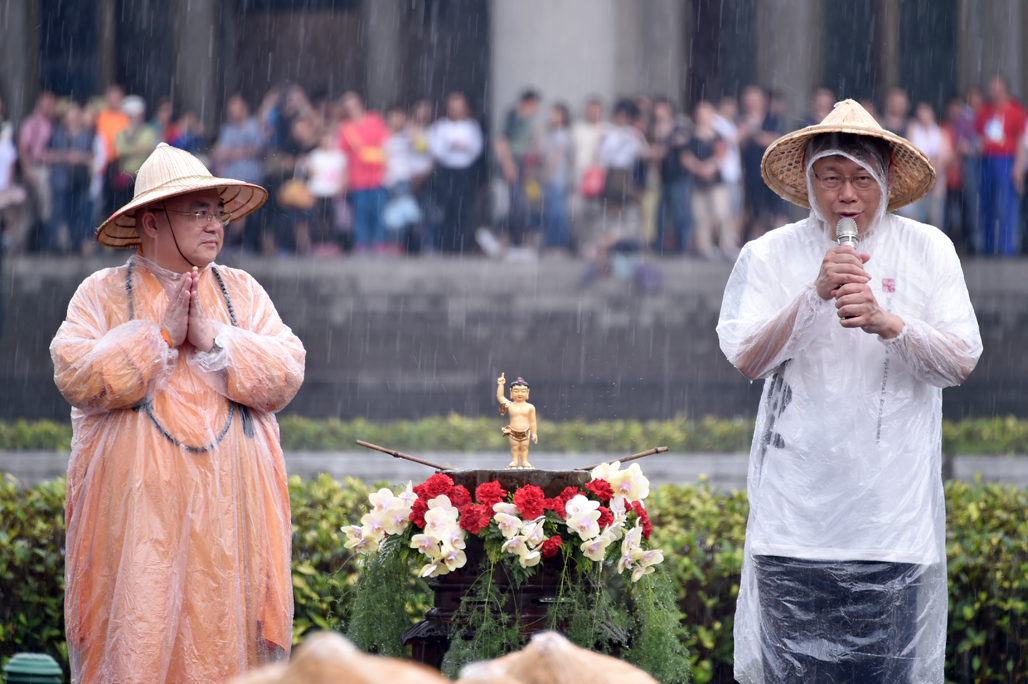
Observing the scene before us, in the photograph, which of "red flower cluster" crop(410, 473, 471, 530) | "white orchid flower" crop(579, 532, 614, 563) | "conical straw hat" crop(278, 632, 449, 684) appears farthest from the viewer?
"red flower cluster" crop(410, 473, 471, 530)

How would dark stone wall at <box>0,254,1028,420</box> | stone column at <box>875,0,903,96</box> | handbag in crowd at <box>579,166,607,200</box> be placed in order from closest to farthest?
dark stone wall at <box>0,254,1028,420</box> < handbag in crowd at <box>579,166,607,200</box> < stone column at <box>875,0,903,96</box>

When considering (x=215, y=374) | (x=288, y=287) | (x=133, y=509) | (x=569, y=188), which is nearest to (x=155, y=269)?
(x=215, y=374)

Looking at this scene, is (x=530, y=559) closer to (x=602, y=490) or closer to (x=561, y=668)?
(x=602, y=490)

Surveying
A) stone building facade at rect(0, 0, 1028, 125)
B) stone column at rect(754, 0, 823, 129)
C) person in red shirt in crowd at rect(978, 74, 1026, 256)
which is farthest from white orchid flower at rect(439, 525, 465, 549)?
stone column at rect(754, 0, 823, 129)

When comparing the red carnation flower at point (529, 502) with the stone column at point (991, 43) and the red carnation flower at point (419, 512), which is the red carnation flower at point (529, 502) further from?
the stone column at point (991, 43)

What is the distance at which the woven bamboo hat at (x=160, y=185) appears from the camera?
11.7 ft

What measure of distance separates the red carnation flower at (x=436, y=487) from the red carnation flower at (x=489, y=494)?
105mm

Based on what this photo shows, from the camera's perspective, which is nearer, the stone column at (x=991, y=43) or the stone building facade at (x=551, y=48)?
the stone column at (x=991, y=43)

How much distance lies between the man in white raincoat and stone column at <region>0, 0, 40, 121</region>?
38.3 ft

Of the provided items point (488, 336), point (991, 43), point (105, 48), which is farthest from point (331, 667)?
point (991, 43)

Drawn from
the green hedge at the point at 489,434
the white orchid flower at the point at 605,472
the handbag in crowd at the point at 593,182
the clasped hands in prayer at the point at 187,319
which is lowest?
the green hedge at the point at 489,434

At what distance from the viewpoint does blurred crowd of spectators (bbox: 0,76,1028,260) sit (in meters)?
12.2

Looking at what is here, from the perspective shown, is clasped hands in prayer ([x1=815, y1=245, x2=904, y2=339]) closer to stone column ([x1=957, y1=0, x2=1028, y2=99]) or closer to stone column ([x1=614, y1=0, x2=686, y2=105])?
stone column ([x1=957, y1=0, x2=1028, y2=99])

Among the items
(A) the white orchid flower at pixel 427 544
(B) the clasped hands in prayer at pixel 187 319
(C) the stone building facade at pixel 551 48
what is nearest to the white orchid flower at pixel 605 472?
(A) the white orchid flower at pixel 427 544
